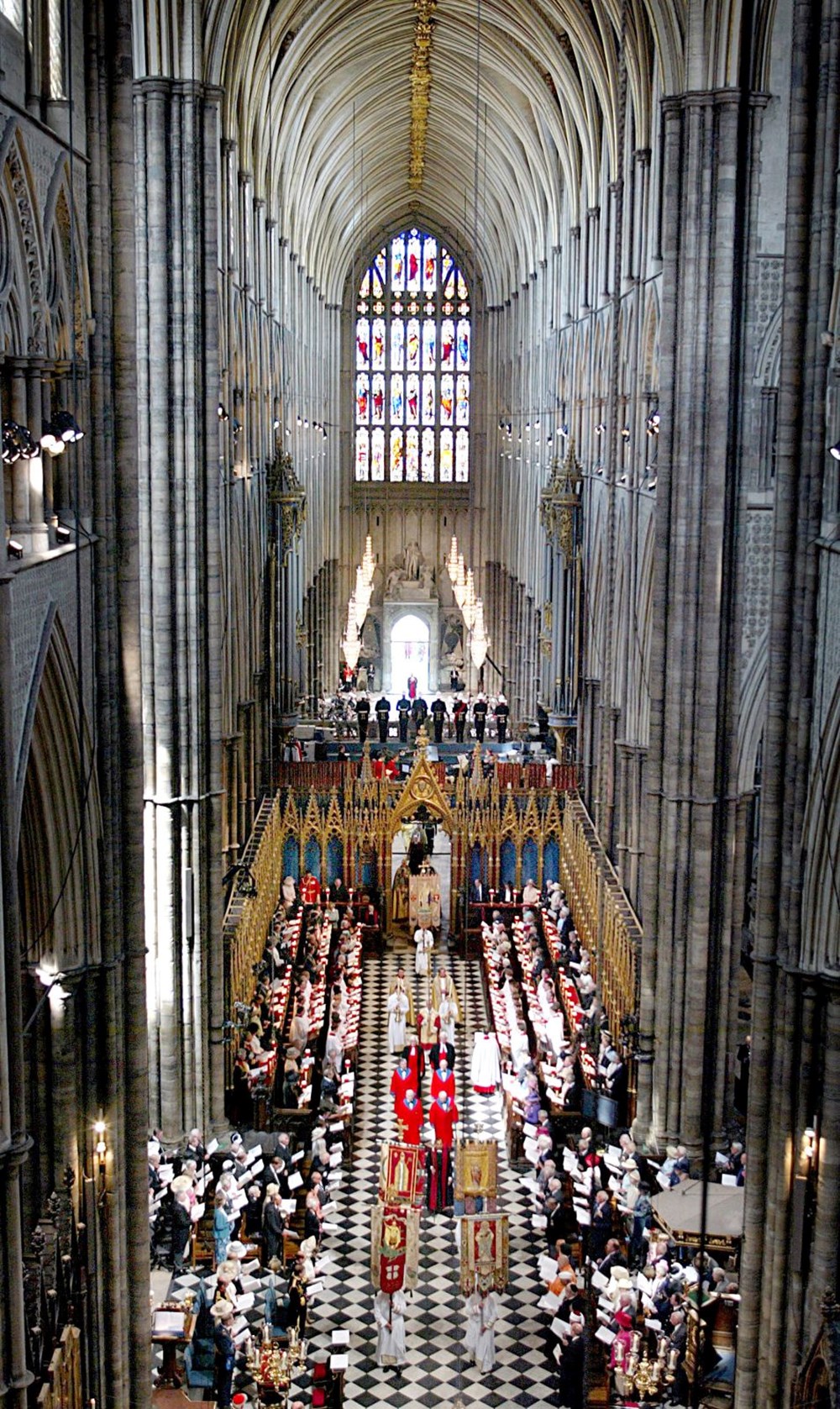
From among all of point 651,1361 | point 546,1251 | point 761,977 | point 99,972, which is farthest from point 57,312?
point 546,1251

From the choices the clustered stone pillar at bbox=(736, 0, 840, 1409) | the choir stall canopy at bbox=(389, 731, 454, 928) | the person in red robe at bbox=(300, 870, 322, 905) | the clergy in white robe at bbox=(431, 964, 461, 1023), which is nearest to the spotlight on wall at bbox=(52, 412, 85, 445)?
the clustered stone pillar at bbox=(736, 0, 840, 1409)

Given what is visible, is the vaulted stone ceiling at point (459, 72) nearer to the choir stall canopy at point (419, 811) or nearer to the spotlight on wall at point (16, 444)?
the spotlight on wall at point (16, 444)

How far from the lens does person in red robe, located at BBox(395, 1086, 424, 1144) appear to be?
22906 millimetres

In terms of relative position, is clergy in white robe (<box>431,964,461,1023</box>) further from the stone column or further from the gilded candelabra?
the gilded candelabra

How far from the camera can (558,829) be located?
34875 millimetres

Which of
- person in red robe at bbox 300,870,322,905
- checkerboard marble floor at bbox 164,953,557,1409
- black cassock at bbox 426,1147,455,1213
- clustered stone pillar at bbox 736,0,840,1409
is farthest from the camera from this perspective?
person in red robe at bbox 300,870,322,905

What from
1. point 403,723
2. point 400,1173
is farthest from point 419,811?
point 400,1173

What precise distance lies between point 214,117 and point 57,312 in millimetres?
10106

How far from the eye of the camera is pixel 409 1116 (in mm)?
22984

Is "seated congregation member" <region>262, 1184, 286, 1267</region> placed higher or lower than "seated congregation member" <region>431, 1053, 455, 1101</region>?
lower

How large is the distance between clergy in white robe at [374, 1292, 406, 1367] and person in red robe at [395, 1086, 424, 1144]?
4146 millimetres

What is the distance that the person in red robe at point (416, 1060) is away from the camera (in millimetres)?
25022

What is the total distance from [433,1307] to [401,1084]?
423 cm

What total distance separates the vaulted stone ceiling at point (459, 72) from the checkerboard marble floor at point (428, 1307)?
591 inches
